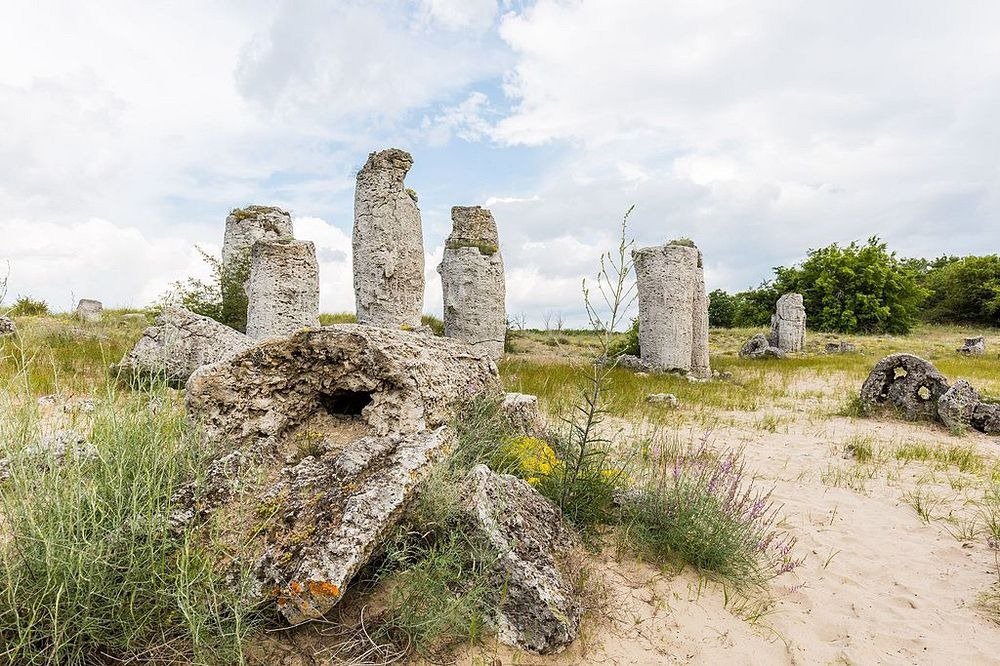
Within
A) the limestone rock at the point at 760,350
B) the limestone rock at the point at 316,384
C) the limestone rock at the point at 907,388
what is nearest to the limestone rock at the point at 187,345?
the limestone rock at the point at 316,384

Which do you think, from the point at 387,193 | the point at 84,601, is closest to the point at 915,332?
the point at 387,193

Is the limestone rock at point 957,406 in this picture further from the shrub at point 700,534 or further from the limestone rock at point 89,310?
the limestone rock at point 89,310

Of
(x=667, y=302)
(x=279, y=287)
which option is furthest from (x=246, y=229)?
(x=667, y=302)

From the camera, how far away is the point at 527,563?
2.97 meters

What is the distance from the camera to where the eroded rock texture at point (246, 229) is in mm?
13836

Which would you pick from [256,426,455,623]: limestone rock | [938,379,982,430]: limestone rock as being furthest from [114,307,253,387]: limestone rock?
[938,379,982,430]: limestone rock

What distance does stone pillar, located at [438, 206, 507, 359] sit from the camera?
12.2 meters

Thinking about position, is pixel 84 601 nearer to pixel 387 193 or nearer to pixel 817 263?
pixel 387 193

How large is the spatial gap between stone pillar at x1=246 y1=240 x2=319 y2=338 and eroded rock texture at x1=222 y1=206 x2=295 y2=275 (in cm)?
479

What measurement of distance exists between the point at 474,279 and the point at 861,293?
31321 millimetres

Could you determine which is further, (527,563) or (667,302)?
(667,302)

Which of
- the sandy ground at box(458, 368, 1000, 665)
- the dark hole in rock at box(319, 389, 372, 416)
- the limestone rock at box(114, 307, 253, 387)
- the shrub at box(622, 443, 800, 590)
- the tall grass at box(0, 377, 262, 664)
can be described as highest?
the limestone rock at box(114, 307, 253, 387)

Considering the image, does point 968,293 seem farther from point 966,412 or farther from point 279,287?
point 279,287

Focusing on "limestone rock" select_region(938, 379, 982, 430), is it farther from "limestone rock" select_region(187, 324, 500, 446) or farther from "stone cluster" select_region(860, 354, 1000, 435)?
"limestone rock" select_region(187, 324, 500, 446)
